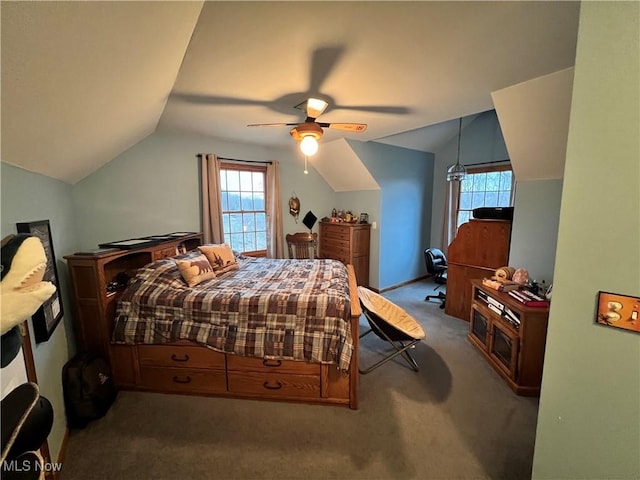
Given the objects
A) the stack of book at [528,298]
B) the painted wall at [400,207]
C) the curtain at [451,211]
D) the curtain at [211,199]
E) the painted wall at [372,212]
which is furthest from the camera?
the curtain at [451,211]

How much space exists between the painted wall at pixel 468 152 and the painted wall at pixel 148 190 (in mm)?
3667

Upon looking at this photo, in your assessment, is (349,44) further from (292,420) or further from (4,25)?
(292,420)

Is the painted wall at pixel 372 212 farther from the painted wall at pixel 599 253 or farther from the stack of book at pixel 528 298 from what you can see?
the painted wall at pixel 599 253

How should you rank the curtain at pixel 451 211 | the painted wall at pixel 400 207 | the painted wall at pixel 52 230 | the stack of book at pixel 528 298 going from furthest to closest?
the curtain at pixel 451 211, the painted wall at pixel 400 207, the stack of book at pixel 528 298, the painted wall at pixel 52 230

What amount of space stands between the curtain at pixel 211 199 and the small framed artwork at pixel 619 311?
12.4 ft

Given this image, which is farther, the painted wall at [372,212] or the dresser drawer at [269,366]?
the painted wall at [372,212]

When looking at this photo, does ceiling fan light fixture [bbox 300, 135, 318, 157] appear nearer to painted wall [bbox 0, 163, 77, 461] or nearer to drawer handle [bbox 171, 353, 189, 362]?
painted wall [bbox 0, 163, 77, 461]

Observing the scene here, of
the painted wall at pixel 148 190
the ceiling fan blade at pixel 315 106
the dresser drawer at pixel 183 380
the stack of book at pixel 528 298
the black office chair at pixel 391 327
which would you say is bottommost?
the dresser drawer at pixel 183 380

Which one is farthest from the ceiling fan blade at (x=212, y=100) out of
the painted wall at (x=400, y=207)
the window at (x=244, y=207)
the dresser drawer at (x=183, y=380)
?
the dresser drawer at (x=183, y=380)

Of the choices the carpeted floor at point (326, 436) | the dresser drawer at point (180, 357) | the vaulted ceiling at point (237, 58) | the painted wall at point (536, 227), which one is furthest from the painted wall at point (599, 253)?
the dresser drawer at point (180, 357)

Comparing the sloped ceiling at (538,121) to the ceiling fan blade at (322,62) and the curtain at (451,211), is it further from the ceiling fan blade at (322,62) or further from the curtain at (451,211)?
the curtain at (451,211)

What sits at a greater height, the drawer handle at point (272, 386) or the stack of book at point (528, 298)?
the stack of book at point (528, 298)

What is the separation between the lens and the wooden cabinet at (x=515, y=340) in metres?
2.15

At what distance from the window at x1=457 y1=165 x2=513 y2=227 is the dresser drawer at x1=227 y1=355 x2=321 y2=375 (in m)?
4.09
